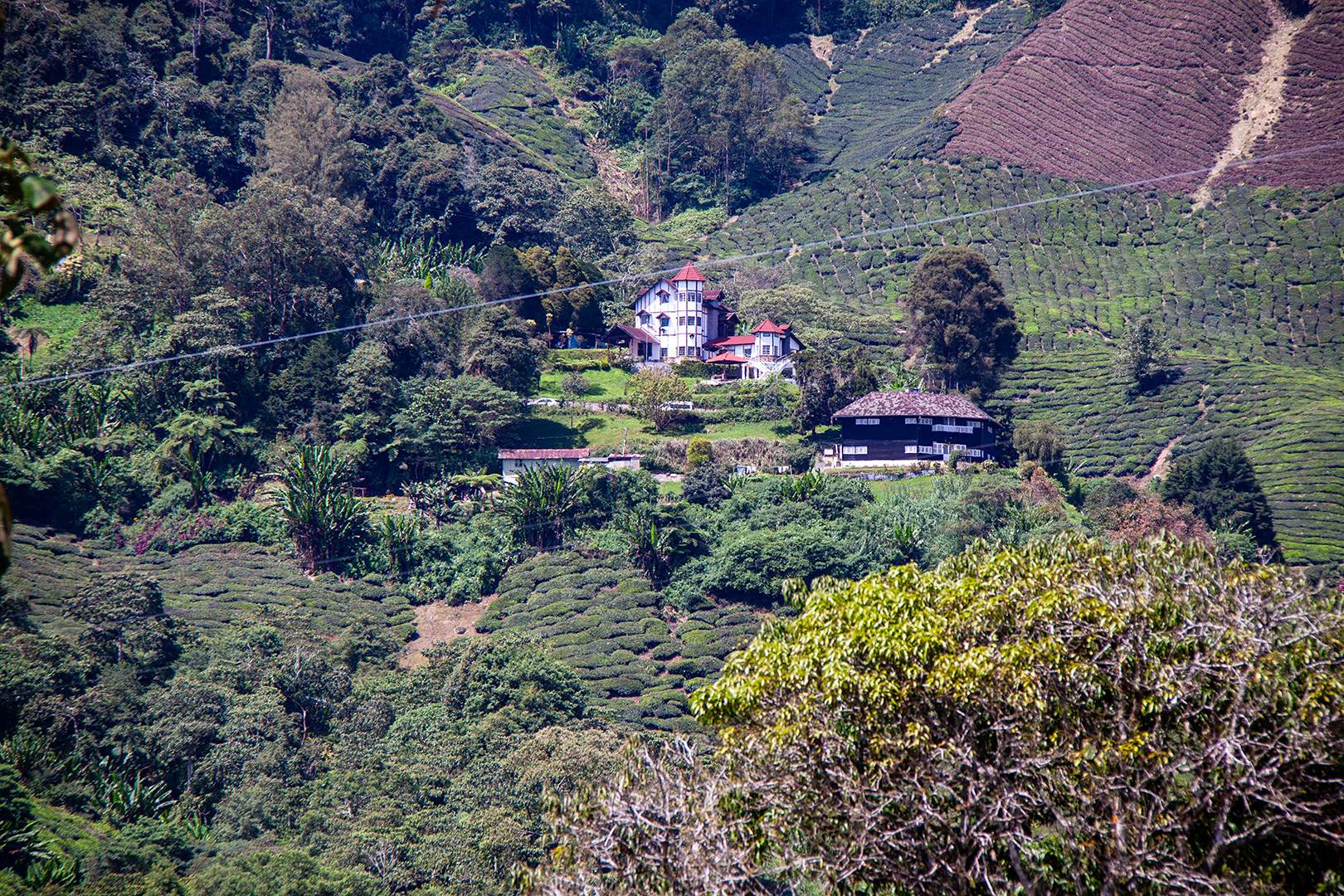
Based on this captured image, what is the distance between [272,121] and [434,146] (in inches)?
417

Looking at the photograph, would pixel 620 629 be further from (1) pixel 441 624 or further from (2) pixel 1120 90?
(2) pixel 1120 90

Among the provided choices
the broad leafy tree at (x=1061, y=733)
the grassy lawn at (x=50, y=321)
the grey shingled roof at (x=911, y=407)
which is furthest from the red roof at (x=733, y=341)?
the broad leafy tree at (x=1061, y=733)

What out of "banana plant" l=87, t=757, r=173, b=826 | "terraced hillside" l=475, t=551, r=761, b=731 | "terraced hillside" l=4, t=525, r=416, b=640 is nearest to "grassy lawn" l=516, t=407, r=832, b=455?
"terraced hillside" l=475, t=551, r=761, b=731

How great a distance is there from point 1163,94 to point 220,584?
8415cm

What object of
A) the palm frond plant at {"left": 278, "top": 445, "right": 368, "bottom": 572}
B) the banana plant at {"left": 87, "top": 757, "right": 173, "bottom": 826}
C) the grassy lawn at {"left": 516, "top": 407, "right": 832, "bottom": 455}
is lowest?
→ the banana plant at {"left": 87, "top": 757, "right": 173, "bottom": 826}

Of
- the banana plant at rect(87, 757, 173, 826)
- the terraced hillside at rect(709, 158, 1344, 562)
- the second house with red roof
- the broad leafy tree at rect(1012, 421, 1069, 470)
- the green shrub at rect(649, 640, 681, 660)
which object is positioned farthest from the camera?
the second house with red roof

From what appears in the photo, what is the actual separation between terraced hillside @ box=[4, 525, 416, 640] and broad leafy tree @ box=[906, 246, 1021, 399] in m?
30.9

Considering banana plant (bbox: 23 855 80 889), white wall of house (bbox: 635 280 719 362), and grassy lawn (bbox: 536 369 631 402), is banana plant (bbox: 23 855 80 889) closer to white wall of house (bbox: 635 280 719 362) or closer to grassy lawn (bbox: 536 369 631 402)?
grassy lawn (bbox: 536 369 631 402)

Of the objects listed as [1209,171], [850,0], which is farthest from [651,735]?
[850,0]

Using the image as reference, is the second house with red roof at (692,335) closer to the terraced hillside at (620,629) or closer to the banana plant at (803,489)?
the banana plant at (803,489)

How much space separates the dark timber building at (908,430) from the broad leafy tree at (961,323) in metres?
6.11

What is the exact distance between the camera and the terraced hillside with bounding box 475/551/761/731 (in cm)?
3491

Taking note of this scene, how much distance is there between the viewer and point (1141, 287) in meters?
68.4

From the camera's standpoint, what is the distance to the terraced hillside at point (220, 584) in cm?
3594
